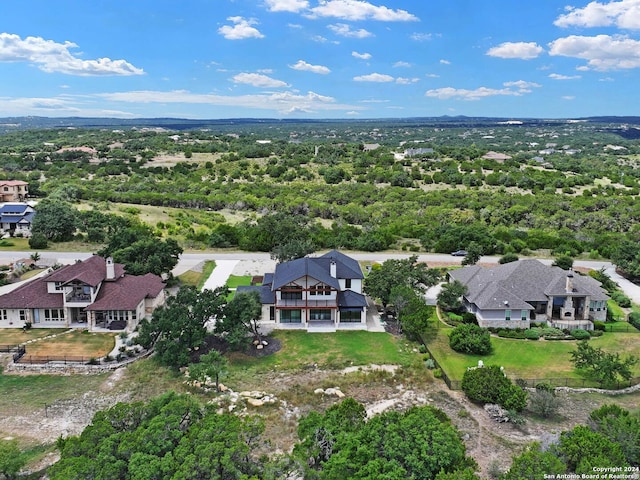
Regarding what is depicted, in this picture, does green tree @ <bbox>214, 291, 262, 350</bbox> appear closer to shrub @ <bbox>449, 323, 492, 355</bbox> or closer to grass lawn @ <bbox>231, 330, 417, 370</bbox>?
grass lawn @ <bbox>231, 330, 417, 370</bbox>

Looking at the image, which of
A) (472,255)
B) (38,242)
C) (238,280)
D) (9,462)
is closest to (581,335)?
(472,255)

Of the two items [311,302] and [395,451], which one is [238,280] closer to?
[311,302]

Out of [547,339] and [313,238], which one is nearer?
[547,339]

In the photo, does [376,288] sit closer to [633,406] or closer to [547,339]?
[547,339]

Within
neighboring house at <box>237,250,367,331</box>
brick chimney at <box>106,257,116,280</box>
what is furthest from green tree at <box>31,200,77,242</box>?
neighboring house at <box>237,250,367,331</box>

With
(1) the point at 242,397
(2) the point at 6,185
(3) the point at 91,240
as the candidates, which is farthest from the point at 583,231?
(2) the point at 6,185

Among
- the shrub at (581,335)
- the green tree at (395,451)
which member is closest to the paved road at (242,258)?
the shrub at (581,335)
